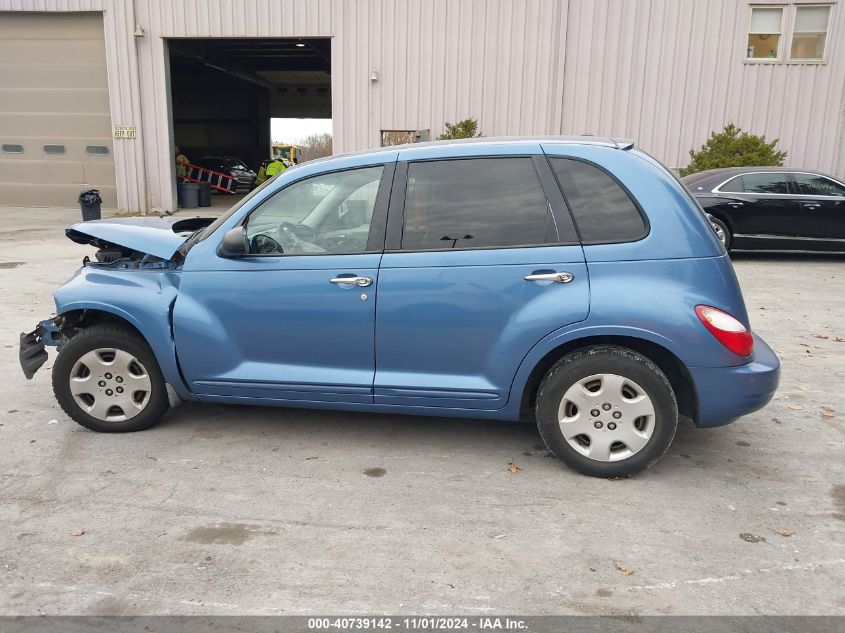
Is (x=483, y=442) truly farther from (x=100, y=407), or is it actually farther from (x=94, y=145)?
(x=94, y=145)

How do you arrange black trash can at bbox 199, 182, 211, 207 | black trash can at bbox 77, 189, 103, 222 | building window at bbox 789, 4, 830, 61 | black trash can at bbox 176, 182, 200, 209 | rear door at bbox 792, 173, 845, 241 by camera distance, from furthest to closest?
black trash can at bbox 199, 182, 211, 207, black trash can at bbox 176, 182, 200, 209, black trash can at bbox 77, 189, 103, 222, building window at bbox 789, 4, 830, 61, rear door at bbox 792, 173, 845, 241

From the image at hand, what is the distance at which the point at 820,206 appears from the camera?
10.8 metres

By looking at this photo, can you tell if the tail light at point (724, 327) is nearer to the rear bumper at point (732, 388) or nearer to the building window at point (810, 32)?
the rear bumper at point (732, 388)

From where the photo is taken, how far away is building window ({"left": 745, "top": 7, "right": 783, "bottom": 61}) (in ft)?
50.1

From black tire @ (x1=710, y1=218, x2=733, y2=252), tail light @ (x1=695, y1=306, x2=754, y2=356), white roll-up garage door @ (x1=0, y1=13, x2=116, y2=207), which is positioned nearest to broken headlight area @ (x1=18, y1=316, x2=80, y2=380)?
tail light @ (x1=695, y1=306, x2=754, y2=356)

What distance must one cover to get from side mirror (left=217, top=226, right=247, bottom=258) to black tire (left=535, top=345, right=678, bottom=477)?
1.88 m

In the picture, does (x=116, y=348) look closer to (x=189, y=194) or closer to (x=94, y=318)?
(x=94, y=318)

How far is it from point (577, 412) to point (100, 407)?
2.92m

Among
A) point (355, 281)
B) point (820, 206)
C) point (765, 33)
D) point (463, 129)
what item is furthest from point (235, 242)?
point (765, 33)

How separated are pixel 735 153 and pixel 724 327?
12.4 metres

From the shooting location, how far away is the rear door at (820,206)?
35.4ft

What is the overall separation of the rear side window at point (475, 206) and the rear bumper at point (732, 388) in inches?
43.2

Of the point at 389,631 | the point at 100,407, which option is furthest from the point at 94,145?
the point at 389,631

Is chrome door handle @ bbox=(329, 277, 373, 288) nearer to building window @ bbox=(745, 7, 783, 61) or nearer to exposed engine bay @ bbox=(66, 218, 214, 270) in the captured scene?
exposed engine bay @ bbox=(66, 218, 214, 270)
